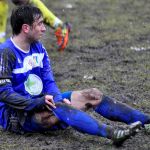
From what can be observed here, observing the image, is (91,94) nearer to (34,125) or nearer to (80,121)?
(80,121)

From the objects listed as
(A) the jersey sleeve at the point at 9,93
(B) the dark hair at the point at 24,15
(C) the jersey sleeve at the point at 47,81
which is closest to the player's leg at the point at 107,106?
(C) the jersey sleeve at the point at 47,81

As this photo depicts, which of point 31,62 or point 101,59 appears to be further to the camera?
point 101,59

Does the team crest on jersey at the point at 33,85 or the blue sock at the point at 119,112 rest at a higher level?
the team crest on jersey at the point at 33,85

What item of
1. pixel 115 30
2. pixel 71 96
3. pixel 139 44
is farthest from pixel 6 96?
pixel 115 30

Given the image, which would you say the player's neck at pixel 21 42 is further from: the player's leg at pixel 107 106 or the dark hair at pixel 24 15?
the player's leg at pixel 107 106

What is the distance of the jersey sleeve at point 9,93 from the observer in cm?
494

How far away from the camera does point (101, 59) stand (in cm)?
817

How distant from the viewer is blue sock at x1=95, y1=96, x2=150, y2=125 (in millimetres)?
5039

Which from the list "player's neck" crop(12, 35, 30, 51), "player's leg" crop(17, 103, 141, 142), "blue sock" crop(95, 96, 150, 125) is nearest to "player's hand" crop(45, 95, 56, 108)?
"player's leg" crop(17, 103, 141, 142)

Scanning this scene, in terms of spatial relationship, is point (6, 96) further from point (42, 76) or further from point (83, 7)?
point (83, 7)

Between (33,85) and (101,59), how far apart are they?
Answer: 3036mm

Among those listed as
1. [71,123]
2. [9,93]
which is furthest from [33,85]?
[71,123]

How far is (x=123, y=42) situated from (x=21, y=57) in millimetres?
4135

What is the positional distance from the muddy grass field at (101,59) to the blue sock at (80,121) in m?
0.16
